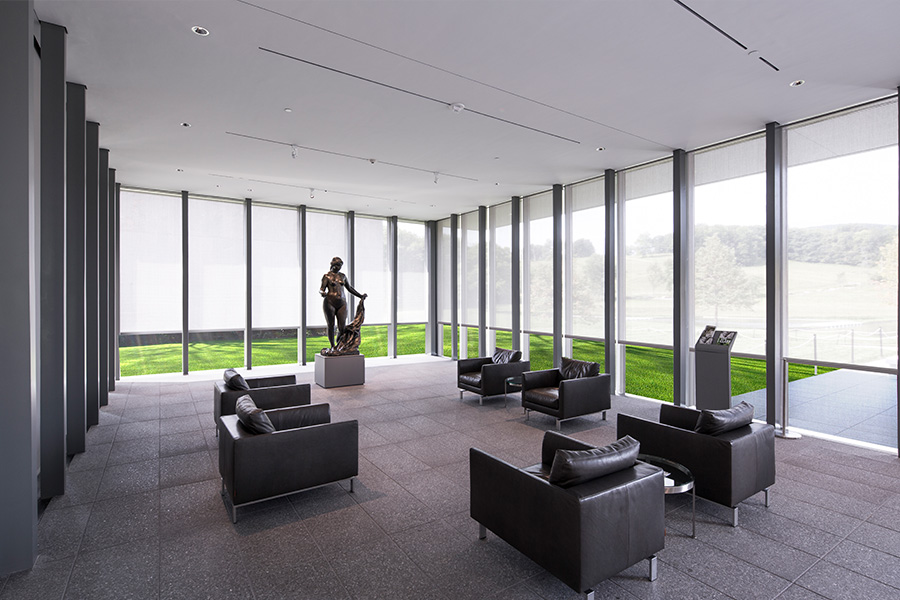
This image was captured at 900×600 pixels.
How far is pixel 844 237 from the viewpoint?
5.55m

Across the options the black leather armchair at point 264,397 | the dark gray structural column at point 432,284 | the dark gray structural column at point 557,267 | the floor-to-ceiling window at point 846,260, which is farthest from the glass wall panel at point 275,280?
the floor-to-ceiling window at point 846,260

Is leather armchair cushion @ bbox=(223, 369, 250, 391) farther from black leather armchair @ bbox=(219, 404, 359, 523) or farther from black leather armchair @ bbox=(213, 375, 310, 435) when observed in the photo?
black leather armchair @ bbox=(219, 404, 359, 523)

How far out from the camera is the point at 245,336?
10703 mm

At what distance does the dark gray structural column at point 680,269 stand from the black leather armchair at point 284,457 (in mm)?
5420

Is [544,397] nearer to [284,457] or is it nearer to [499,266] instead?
[284,457]

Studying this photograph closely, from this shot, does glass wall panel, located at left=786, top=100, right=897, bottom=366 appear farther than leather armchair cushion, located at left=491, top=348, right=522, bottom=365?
No

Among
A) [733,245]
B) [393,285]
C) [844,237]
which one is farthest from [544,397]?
[393,285]

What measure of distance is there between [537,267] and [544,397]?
14.1 ft

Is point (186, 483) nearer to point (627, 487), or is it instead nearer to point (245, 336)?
point (627, 487)

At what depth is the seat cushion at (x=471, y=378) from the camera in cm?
766

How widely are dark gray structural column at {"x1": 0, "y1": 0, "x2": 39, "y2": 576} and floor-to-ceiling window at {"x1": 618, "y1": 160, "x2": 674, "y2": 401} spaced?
767cm

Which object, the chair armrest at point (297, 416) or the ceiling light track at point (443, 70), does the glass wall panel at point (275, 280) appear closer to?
the chair armrest at point (297, 416)

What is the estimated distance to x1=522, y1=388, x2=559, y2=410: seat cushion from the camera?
618 cm

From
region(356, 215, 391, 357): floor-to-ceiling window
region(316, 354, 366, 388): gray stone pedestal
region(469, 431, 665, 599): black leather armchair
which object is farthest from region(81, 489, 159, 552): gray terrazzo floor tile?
region(356, 215, 391, 357): floor-to-ceiling window
